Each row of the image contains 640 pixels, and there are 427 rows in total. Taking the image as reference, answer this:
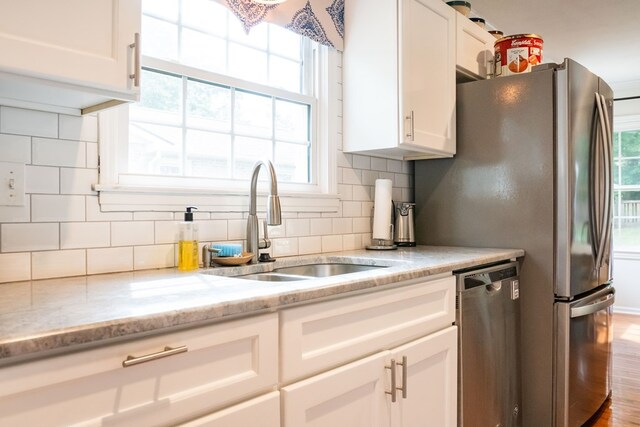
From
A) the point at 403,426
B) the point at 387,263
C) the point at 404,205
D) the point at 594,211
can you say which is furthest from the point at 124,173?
the point at 594,211

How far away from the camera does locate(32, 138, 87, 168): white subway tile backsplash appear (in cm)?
140

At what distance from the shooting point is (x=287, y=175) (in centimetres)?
232

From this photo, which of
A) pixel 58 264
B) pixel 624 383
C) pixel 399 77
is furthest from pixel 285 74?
pixel 624 383

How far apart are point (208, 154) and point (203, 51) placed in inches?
16.5

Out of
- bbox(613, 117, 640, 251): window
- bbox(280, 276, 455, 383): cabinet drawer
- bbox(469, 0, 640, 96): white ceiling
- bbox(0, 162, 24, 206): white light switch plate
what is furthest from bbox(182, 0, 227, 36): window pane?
bbox(613, 117, 640, 251): window

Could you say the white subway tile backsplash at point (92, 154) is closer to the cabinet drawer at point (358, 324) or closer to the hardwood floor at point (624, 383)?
the cabinet drawer at point (358, 324)

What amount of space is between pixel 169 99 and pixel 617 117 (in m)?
5.20

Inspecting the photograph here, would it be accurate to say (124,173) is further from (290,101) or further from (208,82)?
(290,101)

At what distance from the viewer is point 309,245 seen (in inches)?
89.6

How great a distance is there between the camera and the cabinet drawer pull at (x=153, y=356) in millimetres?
867

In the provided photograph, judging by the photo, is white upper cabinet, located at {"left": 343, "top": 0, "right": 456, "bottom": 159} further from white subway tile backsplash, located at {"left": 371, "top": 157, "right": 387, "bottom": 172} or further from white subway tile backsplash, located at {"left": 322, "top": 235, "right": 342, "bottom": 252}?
white subway tile backsplash, located at {"left": 322, "top": 235, "right": 342, "bottom": 252}

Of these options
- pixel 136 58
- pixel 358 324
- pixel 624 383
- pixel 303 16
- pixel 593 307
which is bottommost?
pixel 624 383

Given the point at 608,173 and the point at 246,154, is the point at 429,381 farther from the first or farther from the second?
the point at 608,173

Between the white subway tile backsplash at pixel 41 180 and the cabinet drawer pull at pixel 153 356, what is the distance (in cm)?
77
